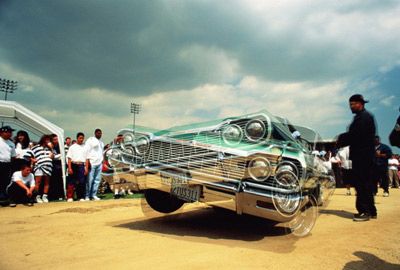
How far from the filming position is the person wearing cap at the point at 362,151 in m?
4.52

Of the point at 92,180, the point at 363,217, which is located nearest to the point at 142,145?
the point at 363,217

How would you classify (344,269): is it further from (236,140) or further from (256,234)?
(236,140)

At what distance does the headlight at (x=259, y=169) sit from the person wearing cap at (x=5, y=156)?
19.7 ft

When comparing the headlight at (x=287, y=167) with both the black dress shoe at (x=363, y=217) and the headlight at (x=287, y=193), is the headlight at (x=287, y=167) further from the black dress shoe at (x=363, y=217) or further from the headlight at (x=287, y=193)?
A: the black dress shoe at (x=363, y=217)

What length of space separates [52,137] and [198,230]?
20.4ft

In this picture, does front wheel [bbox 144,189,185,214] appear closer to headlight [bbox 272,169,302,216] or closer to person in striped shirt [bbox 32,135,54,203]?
headlight [bbox 272,169,302,216]

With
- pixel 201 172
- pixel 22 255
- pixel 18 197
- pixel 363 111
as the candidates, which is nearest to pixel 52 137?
pixel 18 197

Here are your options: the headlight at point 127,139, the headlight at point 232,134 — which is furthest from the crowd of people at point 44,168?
the headlight at point 232,134

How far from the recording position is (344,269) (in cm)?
243

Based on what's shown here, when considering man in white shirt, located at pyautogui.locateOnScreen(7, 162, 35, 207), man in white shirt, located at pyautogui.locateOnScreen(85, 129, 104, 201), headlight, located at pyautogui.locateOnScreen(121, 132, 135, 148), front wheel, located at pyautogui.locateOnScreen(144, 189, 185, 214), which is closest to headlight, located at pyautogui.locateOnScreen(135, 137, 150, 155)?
headlight, located at pyautogui.locateOnScreen(121, 132, 135, 148)

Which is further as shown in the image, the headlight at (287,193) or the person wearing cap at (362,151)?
the person wearing cap at (362,151)

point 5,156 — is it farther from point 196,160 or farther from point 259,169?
point 259,169

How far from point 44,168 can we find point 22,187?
2.56 feet

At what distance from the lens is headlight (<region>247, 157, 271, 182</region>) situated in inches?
119
